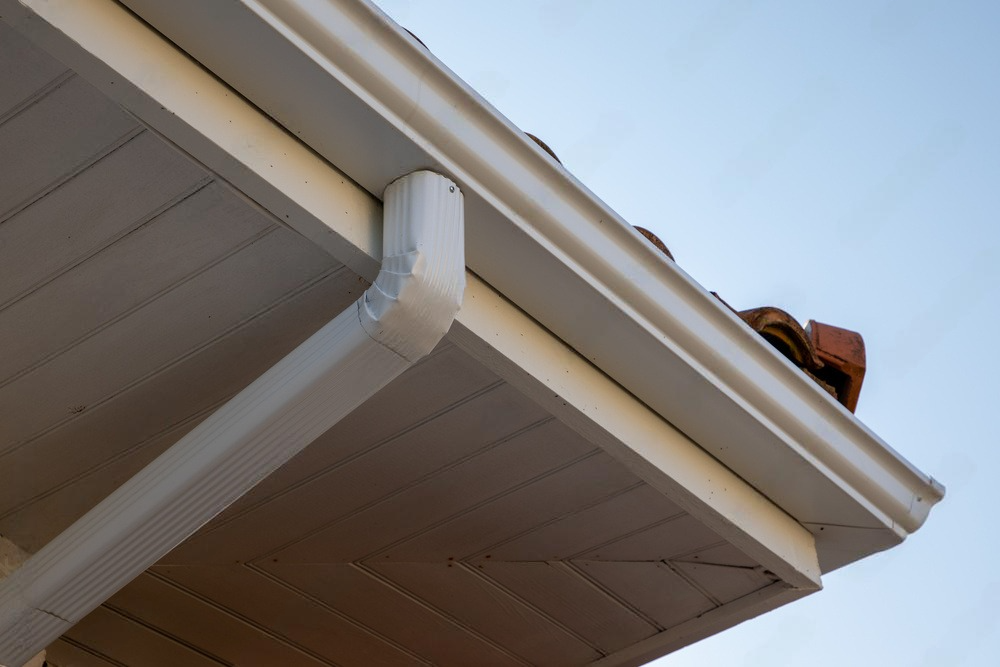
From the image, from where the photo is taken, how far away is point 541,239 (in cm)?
205

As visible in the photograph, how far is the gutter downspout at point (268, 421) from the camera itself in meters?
1.87

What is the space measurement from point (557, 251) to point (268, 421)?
0.53 m

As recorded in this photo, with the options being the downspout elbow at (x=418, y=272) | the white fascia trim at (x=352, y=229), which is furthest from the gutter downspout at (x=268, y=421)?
the white fascia trim at (x=352, y=229)

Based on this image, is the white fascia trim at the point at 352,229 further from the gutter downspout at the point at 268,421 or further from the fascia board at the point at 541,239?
the gutter downspout at the point at 268,421

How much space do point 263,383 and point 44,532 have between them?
29.2 inches

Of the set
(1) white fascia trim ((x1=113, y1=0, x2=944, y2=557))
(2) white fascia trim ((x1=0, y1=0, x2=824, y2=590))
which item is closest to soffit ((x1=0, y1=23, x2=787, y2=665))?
(2) white fascia trim ((x1=0, y1=0, x2=824, y2=590))

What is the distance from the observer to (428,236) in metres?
1.88

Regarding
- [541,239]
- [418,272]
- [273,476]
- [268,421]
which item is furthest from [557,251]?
[273,476]

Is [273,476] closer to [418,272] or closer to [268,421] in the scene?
[268,421]

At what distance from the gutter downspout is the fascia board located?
10 centimetres

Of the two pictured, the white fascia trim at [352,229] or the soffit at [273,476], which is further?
the soffit at [273,476]

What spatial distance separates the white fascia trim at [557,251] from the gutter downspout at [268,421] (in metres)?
0.10

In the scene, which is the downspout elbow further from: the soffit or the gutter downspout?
the soffit

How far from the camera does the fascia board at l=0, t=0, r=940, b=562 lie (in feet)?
5.86
